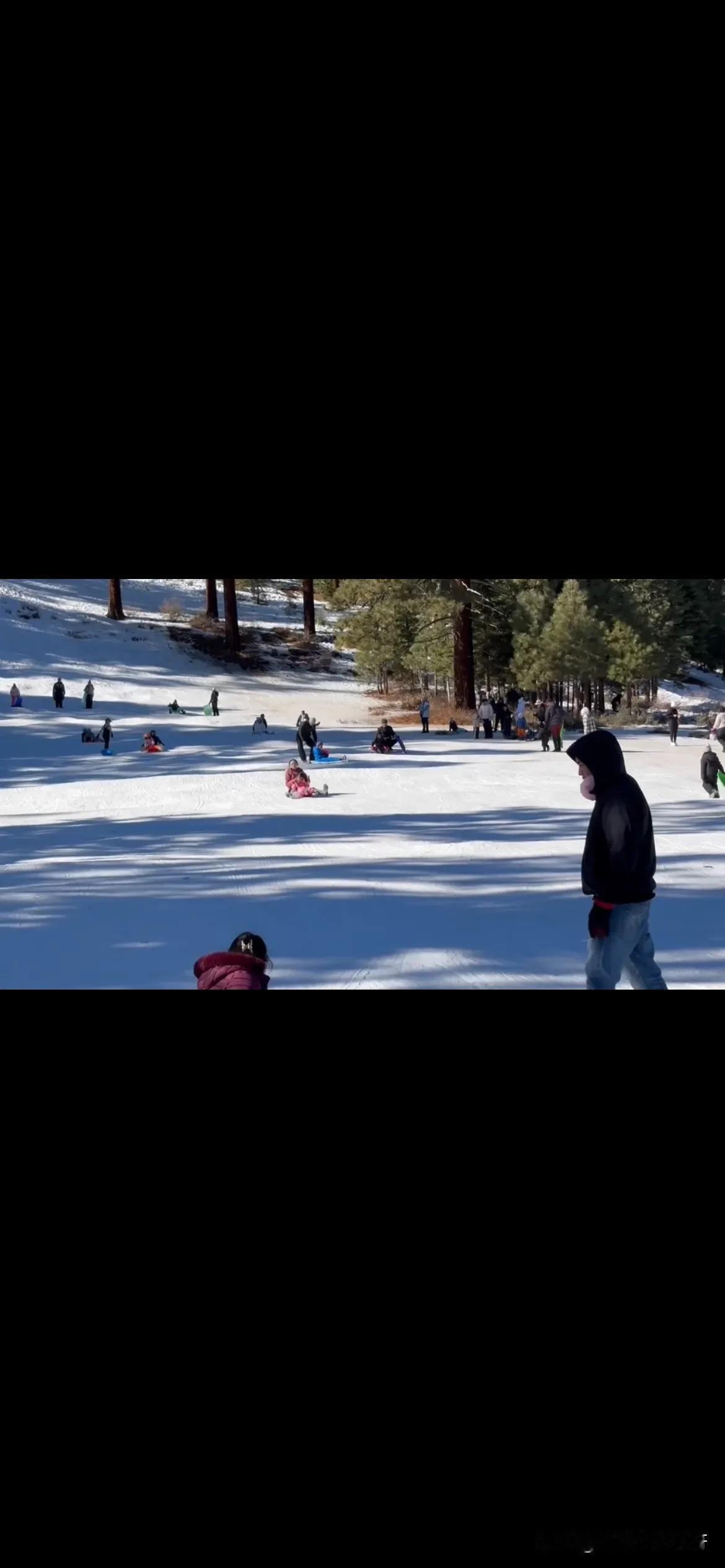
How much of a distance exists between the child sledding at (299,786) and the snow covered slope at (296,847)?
15 centimetres

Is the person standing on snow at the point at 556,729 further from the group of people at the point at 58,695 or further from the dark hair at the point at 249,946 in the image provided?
the dark hair at the point at 249,946

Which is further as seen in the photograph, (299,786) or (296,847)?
(299,786)

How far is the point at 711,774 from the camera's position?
14.8 m

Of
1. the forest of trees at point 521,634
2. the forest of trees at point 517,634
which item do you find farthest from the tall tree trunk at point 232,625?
the forest of trees at point 521,634

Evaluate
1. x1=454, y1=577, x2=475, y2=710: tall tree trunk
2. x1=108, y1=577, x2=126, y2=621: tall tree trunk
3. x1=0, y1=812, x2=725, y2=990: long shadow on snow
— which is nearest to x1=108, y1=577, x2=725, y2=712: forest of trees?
x1=454, y1=577, x2=475, y2=710: tall tree trunk

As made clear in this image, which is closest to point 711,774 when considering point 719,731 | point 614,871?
point 719,731

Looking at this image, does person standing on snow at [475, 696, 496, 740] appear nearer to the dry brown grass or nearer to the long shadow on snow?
the long shadow on snow

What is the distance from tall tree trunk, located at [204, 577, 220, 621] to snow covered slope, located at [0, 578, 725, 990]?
2434 millimetres

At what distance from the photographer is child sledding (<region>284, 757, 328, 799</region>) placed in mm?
14617

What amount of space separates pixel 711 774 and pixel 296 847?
551 cm

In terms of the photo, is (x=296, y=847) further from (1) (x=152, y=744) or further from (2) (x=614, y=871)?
(2) (x=614, y=871)
